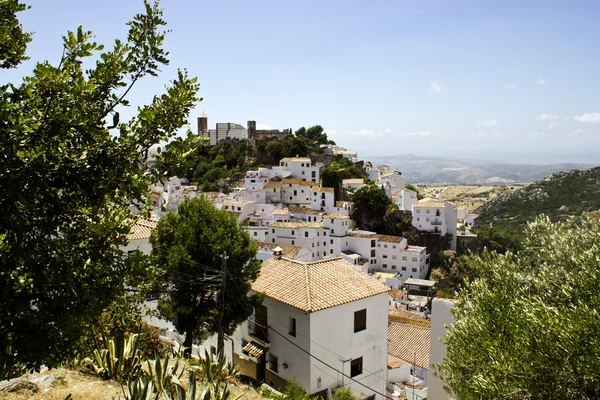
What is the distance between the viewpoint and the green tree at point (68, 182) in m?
3.81

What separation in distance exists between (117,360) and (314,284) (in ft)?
25.9

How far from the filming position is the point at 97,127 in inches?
173

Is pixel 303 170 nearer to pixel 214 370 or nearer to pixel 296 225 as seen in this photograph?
pixel 296 225

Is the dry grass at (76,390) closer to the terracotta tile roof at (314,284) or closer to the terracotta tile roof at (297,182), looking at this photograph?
the terracotta tile roof at (314,284)

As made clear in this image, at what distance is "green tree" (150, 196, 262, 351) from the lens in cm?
1371

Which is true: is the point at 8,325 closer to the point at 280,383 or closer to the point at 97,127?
the point at 97,127

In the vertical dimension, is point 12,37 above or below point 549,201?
above

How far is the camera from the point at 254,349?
15258 millimetres

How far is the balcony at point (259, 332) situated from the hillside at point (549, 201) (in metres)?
78.3

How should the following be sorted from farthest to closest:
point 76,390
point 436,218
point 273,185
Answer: point 273,185 < point 436,218 < point 76,390

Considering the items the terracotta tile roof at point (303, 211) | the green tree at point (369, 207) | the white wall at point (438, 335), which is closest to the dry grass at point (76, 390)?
the white wall at point (438, 335)

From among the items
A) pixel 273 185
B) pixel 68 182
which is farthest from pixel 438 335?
pixel 273 185

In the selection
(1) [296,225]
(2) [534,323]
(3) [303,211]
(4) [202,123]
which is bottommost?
(1) [296,225]

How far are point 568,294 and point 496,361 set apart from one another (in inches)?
78.2
